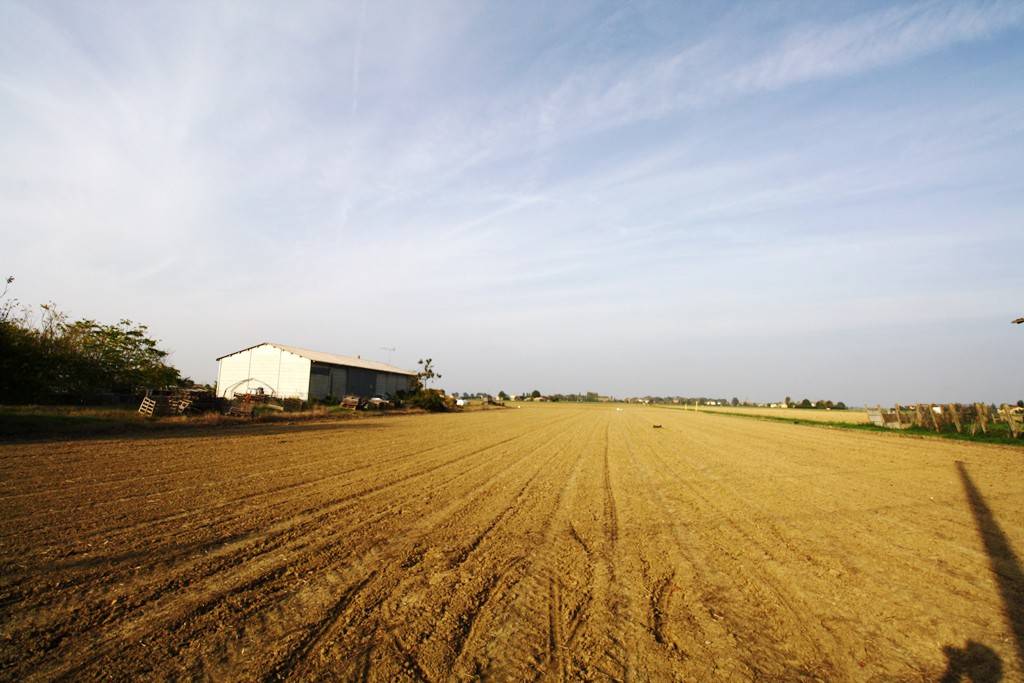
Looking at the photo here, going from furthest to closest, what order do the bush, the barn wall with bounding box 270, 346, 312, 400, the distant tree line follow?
the bush, the barn wall with bounding box 270, 346, 312, 400, the distant tree line

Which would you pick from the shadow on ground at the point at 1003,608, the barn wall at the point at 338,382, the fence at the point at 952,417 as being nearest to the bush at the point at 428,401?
the barn wall at the point at 338,382

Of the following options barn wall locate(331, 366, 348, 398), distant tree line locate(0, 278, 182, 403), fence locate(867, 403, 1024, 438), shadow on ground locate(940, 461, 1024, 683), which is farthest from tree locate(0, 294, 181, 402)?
fence locate(867, 403, 1024, 438)

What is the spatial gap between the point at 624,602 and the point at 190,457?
11618 mm

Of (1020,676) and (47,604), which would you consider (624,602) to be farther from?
(47,604)

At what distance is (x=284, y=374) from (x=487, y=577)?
4645 centimetres

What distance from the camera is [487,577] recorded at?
207 inches

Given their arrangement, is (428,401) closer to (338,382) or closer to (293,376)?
(338,382)

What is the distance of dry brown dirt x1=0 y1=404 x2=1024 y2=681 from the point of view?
144 inches

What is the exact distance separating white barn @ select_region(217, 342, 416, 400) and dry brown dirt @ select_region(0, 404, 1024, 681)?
120ft

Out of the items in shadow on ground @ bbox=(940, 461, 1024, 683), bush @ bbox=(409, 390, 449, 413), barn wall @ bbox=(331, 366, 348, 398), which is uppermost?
barn wall @ bbox=(331, 366, 348, 398)

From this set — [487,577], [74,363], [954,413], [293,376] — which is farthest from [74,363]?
[954,413]

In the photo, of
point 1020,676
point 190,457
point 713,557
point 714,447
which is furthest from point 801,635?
point 714,447

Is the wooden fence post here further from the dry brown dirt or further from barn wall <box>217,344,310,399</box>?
barn wall <box>217,344,310,399</box>

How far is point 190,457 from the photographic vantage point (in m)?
12.4
